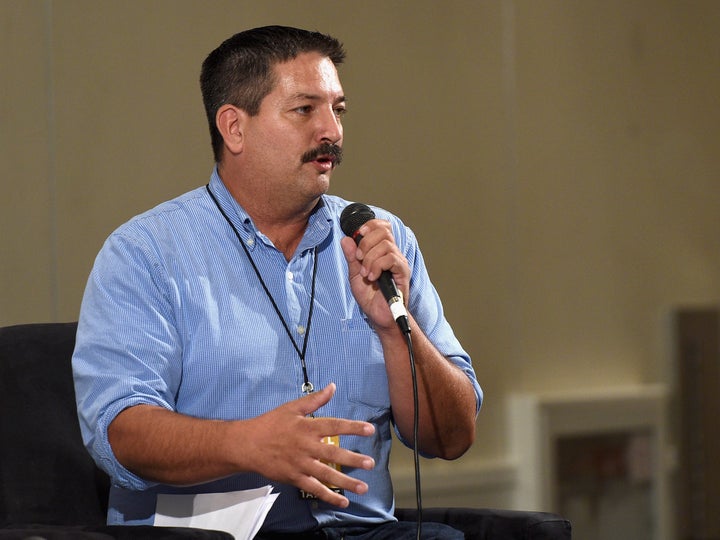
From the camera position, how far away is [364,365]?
192cm

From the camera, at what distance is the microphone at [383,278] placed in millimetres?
1683

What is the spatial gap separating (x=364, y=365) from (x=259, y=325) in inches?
8.9

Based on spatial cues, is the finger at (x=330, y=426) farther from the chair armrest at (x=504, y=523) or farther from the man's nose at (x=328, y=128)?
the man's nose at (x=328, y=128)

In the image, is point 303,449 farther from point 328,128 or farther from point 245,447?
point 328,128

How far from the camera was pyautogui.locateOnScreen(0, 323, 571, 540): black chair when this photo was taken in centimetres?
184

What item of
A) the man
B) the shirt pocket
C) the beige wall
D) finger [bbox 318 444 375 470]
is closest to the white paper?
the man

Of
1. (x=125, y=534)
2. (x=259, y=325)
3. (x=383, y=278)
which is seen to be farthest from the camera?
(x=259, y=325)

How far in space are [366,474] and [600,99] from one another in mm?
2712

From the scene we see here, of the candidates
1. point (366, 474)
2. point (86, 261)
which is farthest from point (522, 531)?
point (86, 261)

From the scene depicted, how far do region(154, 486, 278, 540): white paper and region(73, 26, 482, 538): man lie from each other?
42mm

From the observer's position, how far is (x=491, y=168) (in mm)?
3807

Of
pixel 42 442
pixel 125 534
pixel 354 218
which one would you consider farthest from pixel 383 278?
pixel 42 442

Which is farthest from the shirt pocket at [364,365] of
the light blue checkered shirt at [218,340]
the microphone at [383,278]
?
the microphone at [383,278]

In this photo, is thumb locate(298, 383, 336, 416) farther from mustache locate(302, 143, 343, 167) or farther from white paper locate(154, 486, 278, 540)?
mustache locate(302, 143, 343, 167)
